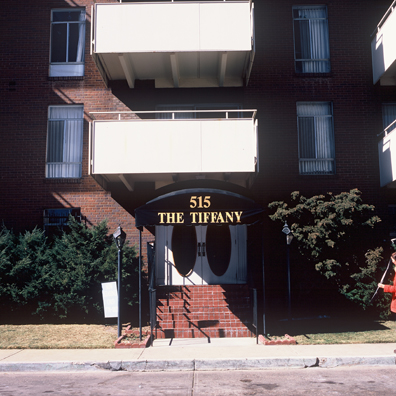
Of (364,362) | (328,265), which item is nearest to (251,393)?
(364,362)

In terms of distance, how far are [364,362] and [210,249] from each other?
597cm

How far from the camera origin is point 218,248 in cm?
1292

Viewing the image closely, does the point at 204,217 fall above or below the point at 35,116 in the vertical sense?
below

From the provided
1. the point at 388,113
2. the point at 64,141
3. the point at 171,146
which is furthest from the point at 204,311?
the point at 388,113

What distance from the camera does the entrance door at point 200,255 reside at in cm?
1272

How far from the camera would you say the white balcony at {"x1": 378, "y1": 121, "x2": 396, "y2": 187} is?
1231cm

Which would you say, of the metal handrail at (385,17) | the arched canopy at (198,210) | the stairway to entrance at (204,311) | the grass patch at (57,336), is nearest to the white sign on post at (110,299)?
the grass patch at (57,336)

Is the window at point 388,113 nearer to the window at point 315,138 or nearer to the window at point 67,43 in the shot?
the window at point 315,138

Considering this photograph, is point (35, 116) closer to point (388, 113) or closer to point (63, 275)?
point (63, 275)

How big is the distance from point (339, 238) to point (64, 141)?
380 inches

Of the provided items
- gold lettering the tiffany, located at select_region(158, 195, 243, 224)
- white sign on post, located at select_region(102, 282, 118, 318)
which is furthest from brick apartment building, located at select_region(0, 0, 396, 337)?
gold lettering the tiffany, located at select_region(158, 195, 243, 224)

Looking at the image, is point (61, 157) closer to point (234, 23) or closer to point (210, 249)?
point (210, 249)

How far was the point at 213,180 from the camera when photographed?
1193cm

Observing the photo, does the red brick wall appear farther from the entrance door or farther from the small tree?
the small tree
